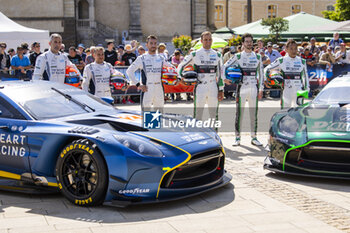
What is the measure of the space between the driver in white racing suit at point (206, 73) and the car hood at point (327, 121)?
252 centimetres

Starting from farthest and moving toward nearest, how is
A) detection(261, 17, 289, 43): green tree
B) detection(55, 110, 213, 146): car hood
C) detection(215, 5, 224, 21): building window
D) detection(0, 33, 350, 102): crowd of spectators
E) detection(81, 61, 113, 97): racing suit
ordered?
detection(215, 5, 224, 21): building window, detection(261, 17, 289, 43): green tree, detection(0, 33, 350, 102): crowd of spectators, detection(81, 61, 113, 97): racing suit, detection(55, 110, 213, 146): car hood

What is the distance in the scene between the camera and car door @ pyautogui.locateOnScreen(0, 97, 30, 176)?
6.09 meters

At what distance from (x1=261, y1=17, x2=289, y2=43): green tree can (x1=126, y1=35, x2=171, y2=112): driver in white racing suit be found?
19.3 meters

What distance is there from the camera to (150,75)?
9.65 m

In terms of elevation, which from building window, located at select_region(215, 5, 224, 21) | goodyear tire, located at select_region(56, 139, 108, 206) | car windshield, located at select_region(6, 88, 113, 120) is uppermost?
building window, located at select_region(215, 5, 224, 21)

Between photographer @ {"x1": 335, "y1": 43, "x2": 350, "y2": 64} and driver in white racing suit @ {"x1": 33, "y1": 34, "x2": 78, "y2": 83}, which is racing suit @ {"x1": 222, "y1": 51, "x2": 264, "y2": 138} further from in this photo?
photographer @ {"x1": 335, "y1": 43, "x2": 350, "y2": 64}

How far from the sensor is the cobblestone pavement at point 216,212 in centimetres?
509

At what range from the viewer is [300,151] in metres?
6.82

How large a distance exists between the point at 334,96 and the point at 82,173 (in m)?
3.95

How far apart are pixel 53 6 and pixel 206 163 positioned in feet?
134

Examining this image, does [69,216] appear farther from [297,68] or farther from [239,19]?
[239,19]

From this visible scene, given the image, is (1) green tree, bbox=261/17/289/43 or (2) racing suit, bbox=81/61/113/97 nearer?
(2) racing suit, bbox=81/61/113/97

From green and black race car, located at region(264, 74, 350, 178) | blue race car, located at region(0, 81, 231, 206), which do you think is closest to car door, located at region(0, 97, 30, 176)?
blue race car, located at region(0, 81, 231, 206)

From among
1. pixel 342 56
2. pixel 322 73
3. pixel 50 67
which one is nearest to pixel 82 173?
pixel 50 67
